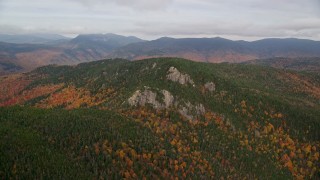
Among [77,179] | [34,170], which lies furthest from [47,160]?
[77,179]

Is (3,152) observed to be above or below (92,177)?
above

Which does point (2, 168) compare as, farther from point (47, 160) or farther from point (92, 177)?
point (92, 177)

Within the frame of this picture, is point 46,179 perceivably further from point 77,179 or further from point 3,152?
point 3,152

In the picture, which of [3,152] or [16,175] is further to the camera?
[3,152]

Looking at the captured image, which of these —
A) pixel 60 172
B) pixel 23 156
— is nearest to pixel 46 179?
pixel 60 172

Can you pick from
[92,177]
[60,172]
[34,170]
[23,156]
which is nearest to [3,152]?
[23,156]

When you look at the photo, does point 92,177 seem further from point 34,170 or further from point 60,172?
point 34,170

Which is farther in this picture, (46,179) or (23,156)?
(23,156)
